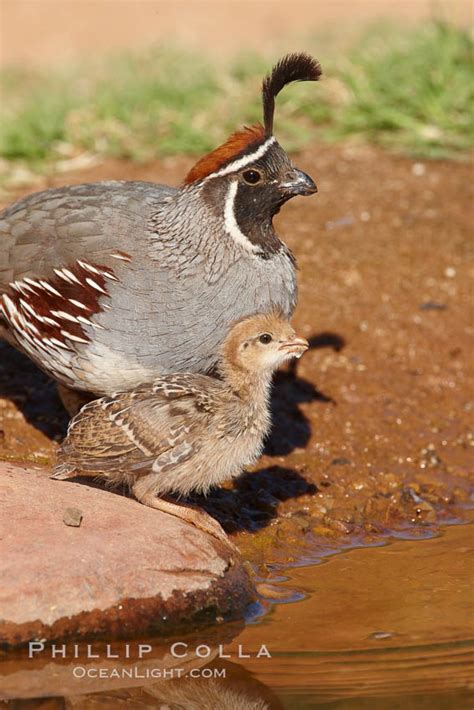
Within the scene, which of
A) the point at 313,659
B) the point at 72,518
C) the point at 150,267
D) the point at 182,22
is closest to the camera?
the point at 313,659

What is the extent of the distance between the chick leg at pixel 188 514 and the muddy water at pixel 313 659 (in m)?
0.38

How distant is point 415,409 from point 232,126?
15.3 ft

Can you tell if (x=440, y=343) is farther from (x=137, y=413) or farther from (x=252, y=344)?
(x=137, y=413)

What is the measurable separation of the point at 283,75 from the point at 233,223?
1022 millimetres

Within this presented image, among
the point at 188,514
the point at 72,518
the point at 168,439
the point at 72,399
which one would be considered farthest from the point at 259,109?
the point at 72,518

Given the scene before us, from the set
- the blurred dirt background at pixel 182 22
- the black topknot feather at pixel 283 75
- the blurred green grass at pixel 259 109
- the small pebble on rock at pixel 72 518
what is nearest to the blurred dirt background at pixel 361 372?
the blurred green grass at pixel 259 109

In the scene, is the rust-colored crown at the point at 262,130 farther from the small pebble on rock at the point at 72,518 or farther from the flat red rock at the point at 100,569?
the small pebble on rock at the point at 72,518

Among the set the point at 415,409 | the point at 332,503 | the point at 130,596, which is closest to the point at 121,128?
the point at 415,409

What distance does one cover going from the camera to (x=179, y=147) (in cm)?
1277

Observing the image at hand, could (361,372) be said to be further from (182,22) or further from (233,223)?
(182,22)

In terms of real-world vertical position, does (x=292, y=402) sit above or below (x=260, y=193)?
below

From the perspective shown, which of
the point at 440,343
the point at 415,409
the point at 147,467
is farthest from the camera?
the point at 440,343

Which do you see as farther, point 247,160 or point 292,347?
point 247,160

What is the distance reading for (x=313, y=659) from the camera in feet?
20.2
